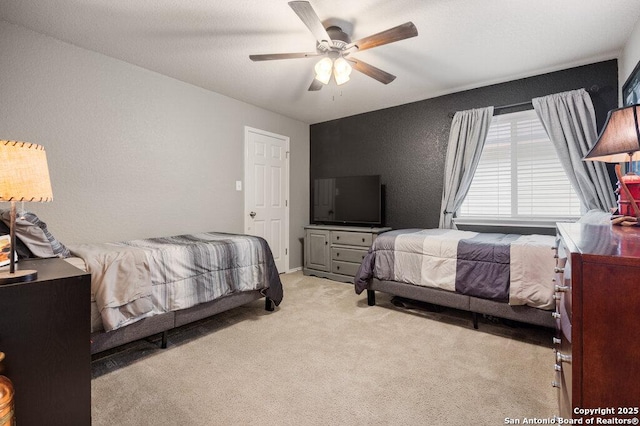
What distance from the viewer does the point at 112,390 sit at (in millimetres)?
1838

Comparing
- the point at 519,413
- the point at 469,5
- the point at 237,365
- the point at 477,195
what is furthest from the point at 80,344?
the point at 477,195

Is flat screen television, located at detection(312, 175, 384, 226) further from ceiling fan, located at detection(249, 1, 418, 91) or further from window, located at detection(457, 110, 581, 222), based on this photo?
ceiling fan, located at detection(249, 1, 418, 91)

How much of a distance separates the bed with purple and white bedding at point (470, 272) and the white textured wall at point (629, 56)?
1581 millimetres

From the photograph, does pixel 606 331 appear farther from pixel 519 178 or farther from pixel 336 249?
pixel 336 249

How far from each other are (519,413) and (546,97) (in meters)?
3.18

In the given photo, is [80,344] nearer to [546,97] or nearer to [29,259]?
[29,259]

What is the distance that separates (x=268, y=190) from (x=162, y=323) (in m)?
2.72

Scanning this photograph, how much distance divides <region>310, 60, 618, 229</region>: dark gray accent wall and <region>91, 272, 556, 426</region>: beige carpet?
1851mm

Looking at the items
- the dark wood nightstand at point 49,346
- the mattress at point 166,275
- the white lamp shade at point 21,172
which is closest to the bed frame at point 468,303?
the mattress at point 166,275

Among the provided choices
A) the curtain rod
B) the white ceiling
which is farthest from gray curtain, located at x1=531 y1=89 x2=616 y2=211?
the white ceiling

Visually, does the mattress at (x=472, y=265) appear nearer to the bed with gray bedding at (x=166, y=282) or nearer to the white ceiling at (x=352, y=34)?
the bed with gray bedding at (x=166, y=282)

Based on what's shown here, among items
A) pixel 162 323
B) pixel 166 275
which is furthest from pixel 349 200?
pixel 162 323

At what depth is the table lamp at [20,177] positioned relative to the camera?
3.94ft

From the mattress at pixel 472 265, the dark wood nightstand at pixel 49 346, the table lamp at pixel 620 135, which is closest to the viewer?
the dark wood nightstand at pixel 49 346
